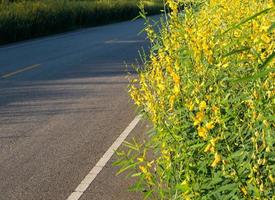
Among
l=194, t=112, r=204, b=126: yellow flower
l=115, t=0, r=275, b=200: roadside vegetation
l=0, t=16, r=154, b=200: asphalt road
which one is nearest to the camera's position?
l=194, t=112, r=204, b=126: yellow flower

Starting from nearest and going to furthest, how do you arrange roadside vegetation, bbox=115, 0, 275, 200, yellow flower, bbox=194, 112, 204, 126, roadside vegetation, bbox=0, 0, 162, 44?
yellow flower, bbox=194, 112, 204, 126, roadside vegetation, bbox=115, 0, 275, 200, roadside vegetation, bbox=0, 0, 162, 44

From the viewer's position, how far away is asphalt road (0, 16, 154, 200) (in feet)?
20.5

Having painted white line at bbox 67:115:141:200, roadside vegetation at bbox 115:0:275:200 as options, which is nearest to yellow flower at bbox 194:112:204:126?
roadside vegetation at bbox 115:0:275:200

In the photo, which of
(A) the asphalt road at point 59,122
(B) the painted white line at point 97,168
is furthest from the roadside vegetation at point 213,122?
(A) the asphalt road at point 59,122

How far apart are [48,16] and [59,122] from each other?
71.3 feet

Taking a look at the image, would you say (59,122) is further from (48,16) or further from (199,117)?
(48,16)

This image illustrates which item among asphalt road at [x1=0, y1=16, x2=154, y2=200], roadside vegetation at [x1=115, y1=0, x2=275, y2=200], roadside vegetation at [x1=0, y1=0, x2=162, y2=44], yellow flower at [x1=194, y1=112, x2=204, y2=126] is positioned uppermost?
yellow flower at [x1=194, y1=112, x2=204, y2=126]

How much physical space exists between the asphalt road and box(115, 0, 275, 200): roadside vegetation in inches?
32.4

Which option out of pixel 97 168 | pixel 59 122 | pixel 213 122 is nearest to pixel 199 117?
pixel 213 122

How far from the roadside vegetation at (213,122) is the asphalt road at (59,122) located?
823mm

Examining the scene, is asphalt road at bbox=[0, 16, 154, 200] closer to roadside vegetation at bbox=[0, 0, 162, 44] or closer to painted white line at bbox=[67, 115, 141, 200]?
painted white line at bbox=[67, 115, 141, 200]

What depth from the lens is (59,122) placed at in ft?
29.3

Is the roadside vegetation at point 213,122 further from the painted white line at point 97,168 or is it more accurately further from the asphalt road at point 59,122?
the asphalt road at point 59,122

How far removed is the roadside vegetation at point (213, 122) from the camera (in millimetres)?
3553
